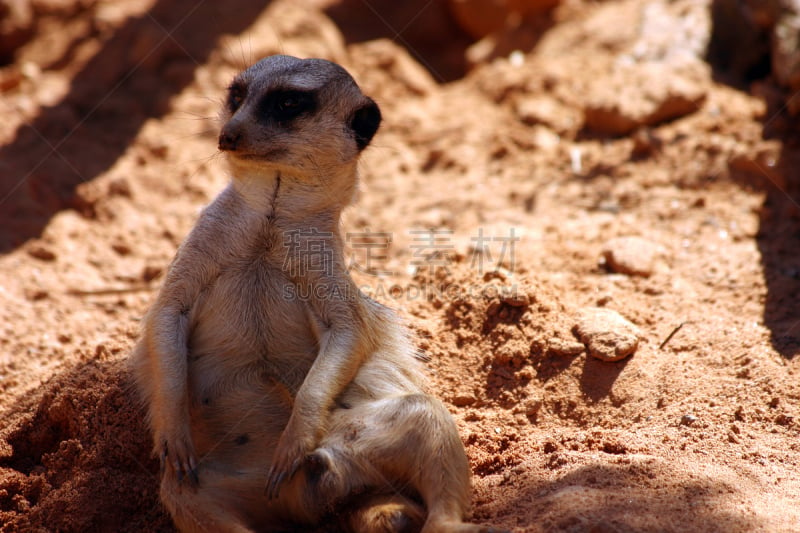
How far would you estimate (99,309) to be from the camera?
438 centimetres

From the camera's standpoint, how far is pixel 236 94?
333cm

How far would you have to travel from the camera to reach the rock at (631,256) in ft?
13.7

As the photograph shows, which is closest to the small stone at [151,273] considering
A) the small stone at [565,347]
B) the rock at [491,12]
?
the small stone at [565,347]

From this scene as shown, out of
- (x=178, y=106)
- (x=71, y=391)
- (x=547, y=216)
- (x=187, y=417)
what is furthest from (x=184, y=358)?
(x=178, y=106)

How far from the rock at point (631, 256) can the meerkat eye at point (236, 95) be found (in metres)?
2.22

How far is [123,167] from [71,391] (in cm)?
251

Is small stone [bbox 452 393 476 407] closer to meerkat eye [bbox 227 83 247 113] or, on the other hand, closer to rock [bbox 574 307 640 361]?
rock [bbox 574 307 640 361]

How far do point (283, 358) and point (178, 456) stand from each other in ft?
1.83

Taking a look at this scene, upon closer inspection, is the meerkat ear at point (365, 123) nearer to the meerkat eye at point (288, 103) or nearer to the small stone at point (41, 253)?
the meerkat eye at point (288, 103)

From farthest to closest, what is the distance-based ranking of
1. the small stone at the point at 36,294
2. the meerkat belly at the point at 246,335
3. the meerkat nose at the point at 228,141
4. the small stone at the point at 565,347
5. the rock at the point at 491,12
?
the rock at the point at 491,12, the small stone at the point at 36,294, the small stone at the point at 565,347, the meerkat belly at the point at 246,335, the meerkat nose at the point at 228,141

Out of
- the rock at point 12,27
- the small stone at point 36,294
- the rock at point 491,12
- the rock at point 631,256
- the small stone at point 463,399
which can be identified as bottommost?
the small stone at point 36,294

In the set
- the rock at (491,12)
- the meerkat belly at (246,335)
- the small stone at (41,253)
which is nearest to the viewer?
the meerkat belly at (246,335)

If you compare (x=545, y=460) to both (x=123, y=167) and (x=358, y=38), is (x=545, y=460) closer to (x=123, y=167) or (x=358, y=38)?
(x=123, y=167)

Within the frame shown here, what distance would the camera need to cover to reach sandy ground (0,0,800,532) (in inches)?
119
